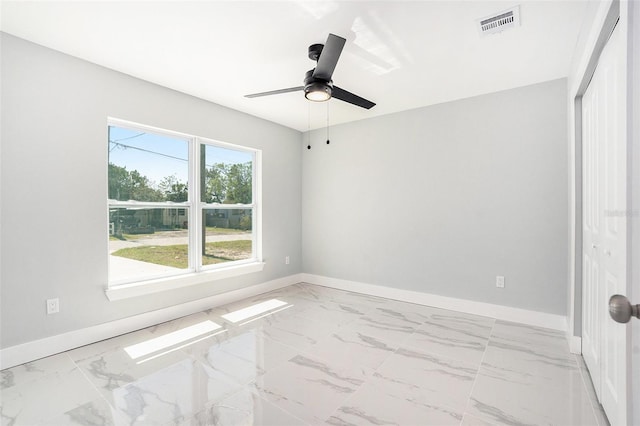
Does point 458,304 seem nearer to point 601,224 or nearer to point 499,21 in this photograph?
point 601,224

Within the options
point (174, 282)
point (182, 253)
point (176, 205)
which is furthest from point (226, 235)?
point (174, 282)

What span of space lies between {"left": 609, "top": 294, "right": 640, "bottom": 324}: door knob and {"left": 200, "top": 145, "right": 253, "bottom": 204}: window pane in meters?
3.83

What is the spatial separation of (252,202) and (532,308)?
3.78 m

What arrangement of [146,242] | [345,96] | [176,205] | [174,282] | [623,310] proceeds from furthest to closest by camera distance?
[176,205] < [174,282] < [146,242] < [345,96] < [623,310]

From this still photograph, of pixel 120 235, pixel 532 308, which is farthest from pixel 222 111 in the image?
pixel 532 308

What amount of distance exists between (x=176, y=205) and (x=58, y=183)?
1112mm

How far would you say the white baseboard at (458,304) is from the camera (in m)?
3.09

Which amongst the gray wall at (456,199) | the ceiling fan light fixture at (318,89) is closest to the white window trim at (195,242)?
the gray wall at (456,199)

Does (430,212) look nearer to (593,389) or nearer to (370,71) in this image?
(370,71)

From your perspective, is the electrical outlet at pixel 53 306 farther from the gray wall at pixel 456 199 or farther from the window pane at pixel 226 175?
the gray wall at pixel 456 199

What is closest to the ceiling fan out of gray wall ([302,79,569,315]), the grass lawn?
gray wall ([302,79,569,315])

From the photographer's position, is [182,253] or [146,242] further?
[182,253]

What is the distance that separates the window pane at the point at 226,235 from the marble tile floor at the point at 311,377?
951 millimetres

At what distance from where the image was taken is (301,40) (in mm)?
2420
